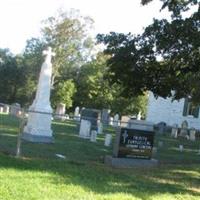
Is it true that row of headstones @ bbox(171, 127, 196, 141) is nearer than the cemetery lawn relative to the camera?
No

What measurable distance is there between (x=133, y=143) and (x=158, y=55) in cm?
446

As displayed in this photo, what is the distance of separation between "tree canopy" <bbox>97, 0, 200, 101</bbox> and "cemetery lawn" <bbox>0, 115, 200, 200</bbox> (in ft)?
11.5

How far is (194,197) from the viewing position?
11.0m

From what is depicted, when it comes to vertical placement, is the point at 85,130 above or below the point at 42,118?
below

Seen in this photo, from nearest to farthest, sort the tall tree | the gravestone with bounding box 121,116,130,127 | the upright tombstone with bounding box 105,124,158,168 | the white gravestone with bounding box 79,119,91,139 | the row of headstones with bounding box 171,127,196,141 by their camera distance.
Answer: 1. the upright tombstone with bounding box 105,124,158,168
2. the white gravestone with bounding box 79,119,91,139
3. the gravestone with bounding box 121,116,130,127
4. the row of headstones with bounding box 171,127,196,141
5. the tall tree

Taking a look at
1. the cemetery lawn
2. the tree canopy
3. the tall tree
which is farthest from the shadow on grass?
the tall tree

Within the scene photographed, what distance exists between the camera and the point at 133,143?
14.8 m

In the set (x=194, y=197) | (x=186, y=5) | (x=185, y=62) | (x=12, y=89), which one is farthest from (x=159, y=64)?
(x=12, y=89)

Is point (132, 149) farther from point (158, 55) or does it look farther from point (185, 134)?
point (185, 134)

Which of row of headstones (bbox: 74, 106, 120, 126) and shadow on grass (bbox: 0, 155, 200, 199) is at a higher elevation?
row of headstones (bbox: 74, 106, 120, 126)

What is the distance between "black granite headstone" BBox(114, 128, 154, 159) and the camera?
1450cm

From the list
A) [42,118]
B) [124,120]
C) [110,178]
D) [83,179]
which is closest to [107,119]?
[124,120]

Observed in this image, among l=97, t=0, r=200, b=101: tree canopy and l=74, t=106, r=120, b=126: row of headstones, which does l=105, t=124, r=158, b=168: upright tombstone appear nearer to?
l=74, t=106, r=120, b=126: row of headstones

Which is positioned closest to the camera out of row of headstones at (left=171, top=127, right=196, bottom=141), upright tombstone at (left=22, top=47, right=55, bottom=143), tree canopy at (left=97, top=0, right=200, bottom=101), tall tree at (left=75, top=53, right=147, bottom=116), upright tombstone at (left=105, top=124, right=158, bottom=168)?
upright tombstone at (left=105, top=124, right=158, bottom=168)
